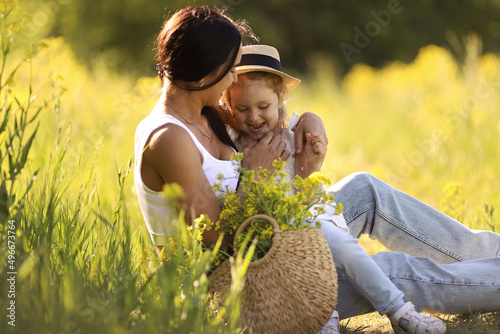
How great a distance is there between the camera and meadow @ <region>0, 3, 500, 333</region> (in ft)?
5.74

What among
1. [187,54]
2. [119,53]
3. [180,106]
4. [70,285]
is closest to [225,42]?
[187,54]

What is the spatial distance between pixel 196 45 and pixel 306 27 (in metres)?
13.3

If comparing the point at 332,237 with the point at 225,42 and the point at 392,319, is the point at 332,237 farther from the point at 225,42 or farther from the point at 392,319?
the point at 225,42

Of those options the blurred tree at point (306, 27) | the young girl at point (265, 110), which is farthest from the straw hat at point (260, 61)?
the blurred tree at point (306, 27)

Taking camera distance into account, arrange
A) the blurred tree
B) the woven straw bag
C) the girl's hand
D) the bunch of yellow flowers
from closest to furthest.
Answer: the woven straw bag → the bunch of yellow flowers → the girl's hand → the blurred tree

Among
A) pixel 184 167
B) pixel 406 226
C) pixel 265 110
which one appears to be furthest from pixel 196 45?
pixel 406 226

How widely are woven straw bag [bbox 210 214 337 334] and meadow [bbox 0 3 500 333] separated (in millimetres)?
97

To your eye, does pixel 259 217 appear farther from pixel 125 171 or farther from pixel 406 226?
pixel 406 226

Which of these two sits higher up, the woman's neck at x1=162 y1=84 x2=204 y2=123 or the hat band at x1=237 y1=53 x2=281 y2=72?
the hat band at x1=237 y1=53 x2=281 y2=72

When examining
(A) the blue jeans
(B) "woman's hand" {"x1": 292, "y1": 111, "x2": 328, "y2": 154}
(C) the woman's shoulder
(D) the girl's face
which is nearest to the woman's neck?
(C) the woman's shoulder

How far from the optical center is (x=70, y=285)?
5.63 ft

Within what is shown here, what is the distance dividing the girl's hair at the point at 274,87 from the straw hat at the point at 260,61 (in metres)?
0.02

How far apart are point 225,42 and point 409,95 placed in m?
6.13

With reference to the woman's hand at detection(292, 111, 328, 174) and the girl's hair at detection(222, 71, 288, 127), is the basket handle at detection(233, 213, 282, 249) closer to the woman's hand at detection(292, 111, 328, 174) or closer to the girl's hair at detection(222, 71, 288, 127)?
the woman's hand at detection(292, 111, 328, 174)
